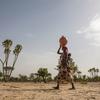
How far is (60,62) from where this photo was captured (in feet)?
39.8

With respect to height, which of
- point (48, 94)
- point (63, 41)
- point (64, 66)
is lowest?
point (48, 94)

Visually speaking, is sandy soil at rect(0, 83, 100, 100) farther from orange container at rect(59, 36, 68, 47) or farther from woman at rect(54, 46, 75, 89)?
orange container at rect(59, 36, 68, 47)

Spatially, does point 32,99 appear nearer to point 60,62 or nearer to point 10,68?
point 60,62

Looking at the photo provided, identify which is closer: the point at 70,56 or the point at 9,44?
the point at 70,56

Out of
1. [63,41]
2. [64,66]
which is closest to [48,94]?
[64,66]

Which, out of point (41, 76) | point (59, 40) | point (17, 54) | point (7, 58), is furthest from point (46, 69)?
point (59, 40)

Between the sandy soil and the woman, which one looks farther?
the woman

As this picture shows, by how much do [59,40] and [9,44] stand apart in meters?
40.3

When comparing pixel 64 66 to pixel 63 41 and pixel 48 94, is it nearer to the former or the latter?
pixel 63 41

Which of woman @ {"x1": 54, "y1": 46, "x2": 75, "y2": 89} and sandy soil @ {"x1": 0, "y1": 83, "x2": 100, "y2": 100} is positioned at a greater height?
woman @ {"x1": 54, "y1": 46, "x2": 75, "y2": 89}

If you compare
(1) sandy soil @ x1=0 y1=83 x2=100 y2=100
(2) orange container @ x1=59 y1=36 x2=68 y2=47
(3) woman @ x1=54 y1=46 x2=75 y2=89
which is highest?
(2) orange container @ x1=59 y1=36 x2=68 y2=47

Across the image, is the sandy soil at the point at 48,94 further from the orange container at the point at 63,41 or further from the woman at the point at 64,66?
the orange container at the point at 63,41

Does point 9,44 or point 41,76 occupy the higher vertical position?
point 9,44

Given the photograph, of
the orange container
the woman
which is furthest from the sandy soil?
the orange container
